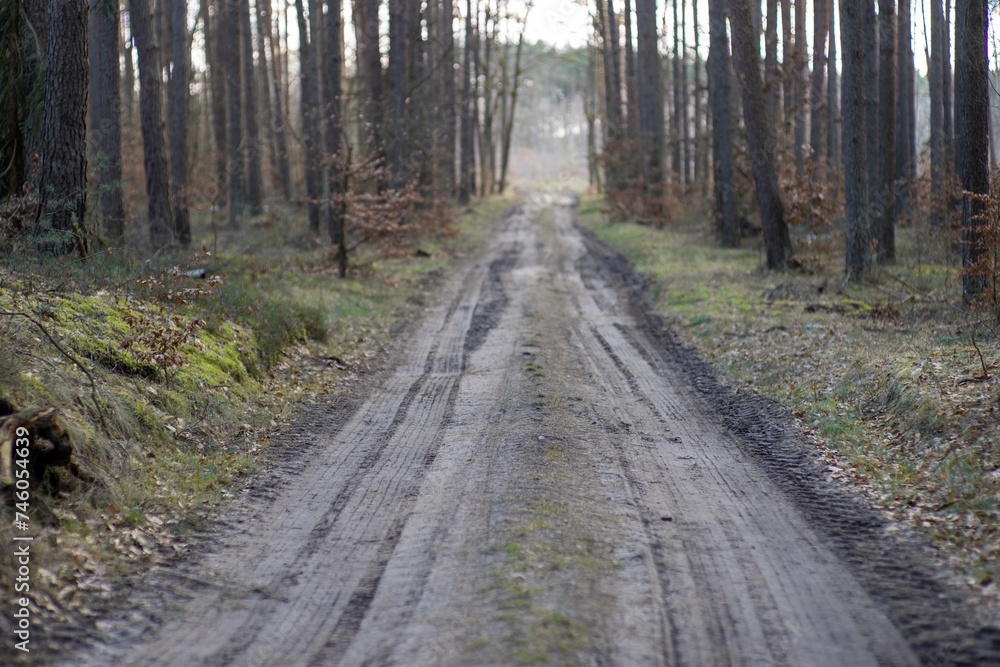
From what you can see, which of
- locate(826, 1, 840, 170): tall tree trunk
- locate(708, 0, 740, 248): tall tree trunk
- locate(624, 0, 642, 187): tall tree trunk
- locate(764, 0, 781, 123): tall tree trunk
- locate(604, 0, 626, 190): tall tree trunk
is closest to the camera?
locate(708, 0, 740, 248): tall tree trunk

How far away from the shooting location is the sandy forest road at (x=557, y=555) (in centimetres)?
385

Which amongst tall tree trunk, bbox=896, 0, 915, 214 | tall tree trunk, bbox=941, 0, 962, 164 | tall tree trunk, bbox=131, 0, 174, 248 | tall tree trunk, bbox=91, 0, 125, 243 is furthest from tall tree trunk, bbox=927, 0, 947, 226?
tall tree trunk, bbox=91, 0, 125, 243

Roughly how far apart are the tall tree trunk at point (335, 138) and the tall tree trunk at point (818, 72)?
1449 centimetres

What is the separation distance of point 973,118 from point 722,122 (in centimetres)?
912

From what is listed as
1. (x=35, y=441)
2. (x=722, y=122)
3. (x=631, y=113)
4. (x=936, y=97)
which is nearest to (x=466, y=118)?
(x=631, y=113)

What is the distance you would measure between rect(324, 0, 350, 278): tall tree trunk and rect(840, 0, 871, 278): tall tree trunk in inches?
365

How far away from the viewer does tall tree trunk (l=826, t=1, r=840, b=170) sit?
24.1m

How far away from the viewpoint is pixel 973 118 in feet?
36.3

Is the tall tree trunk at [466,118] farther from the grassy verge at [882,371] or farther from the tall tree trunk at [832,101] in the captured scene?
the grassy verge at [882,371]

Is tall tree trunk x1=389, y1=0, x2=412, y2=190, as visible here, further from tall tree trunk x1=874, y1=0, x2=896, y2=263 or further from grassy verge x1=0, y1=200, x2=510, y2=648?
tall tree trunk x1=874, y1=0, x2=896, y2=263

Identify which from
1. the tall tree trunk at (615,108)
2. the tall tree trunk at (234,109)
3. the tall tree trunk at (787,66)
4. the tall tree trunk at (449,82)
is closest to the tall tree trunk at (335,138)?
the tall tree trunk at (234,109)

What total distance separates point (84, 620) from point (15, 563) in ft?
1.77

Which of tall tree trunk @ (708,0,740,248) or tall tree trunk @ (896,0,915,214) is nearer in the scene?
tall tree trunk @ (708,0,740,248)

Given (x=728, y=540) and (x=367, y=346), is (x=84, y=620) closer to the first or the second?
(x=728, y=540)
